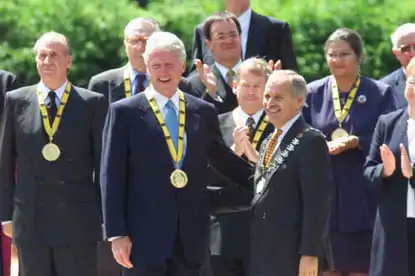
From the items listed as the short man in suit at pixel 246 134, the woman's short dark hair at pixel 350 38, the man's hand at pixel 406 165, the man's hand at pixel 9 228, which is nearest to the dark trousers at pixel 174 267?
the short man in suit at pixel 246 134

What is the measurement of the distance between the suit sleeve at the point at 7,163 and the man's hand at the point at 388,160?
8.56 ft

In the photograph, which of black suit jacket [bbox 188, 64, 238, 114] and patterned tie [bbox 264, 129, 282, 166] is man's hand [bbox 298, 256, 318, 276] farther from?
black suit jacket [bbox 188, 64, 238, 114]

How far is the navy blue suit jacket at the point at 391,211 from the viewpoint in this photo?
8.73 meters

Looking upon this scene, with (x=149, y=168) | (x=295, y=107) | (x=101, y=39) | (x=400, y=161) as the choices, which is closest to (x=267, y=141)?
(x=295, y=107)

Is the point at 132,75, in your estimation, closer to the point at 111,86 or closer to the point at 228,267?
the point at 111,86

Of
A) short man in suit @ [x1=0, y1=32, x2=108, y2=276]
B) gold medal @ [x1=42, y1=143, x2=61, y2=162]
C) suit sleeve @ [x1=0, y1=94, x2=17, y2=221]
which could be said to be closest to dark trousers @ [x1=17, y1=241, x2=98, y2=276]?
short man in suit @ [x1=0, y1=32, x2=108, y2=276]

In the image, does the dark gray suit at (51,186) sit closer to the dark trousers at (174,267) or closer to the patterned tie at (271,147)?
the dark trousers at (174,267)

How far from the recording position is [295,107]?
25.3 ft

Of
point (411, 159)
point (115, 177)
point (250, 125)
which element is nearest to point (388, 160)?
point (411, 159)

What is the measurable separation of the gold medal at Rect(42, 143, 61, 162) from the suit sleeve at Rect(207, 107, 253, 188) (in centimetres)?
128

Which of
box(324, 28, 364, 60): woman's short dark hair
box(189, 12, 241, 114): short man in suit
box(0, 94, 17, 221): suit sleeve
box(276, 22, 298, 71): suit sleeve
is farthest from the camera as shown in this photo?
box(276, 22, 298, 71): suit sleeve

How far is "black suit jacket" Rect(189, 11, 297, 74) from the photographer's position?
1034cm

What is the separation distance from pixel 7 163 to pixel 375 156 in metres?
2.63

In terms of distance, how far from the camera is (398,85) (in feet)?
33.4
